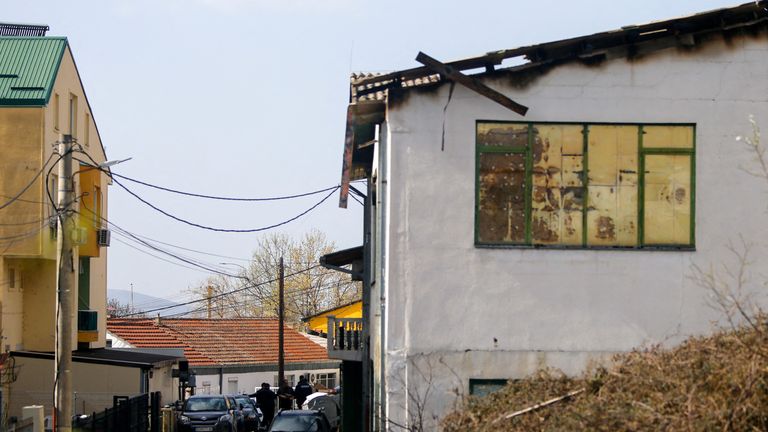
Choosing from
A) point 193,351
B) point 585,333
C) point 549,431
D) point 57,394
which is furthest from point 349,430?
point 193,351

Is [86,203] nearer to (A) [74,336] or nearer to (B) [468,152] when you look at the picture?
(A) [74,336]

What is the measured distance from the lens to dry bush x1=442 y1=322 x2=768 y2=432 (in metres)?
9.91

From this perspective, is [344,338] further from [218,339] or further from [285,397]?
[218,339]

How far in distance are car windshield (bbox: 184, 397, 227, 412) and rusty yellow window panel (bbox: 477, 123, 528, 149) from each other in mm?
23787

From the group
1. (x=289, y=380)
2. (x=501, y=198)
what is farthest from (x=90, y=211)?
(x=289, y=380)

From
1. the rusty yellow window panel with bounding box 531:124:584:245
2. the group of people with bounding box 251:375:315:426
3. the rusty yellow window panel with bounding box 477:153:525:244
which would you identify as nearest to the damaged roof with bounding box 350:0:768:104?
the rusty yellow window panel with bounding box 531:124:584:245

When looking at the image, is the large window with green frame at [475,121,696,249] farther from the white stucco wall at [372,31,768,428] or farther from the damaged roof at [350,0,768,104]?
the damaged roof at [350,0,768,104]

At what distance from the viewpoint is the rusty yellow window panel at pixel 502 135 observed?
52.1ft

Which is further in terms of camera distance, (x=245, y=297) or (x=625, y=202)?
(x=245, y=297)

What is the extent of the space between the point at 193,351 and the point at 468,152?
44570 millimetres

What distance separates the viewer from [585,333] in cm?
1580

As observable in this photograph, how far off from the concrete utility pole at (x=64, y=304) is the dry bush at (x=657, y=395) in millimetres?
10218

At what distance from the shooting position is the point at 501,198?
1593 cm

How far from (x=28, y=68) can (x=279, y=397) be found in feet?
55.2
